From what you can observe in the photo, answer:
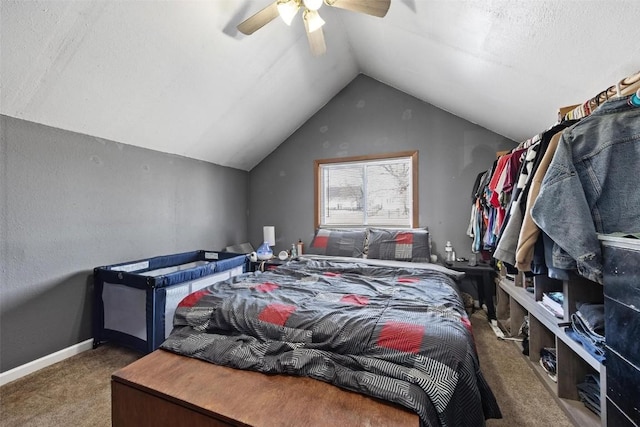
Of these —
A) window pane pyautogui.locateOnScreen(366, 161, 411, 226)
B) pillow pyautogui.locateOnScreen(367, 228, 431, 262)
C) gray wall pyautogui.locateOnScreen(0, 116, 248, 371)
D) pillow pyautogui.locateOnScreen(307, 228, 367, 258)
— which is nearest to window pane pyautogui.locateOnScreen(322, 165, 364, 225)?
window pane pyautogui.locateOnScreen(366, 161, 411, 226)

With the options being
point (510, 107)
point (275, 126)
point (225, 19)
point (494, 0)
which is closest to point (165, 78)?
point (225, 19)

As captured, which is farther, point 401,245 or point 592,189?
point 401,245

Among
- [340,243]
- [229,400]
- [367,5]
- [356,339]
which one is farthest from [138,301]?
[367,5]

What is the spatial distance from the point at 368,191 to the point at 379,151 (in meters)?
0.54

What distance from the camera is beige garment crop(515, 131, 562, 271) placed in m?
1.18

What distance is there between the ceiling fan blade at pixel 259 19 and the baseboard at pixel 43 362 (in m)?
2.74

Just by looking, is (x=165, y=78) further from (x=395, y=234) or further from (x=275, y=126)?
(x=395, y=234)

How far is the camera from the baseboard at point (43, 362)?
174cm

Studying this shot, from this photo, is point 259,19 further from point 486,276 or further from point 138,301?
point 486,276

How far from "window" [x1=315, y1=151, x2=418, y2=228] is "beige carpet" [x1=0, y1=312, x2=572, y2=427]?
1.75 meters

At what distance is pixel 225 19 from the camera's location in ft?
6.45

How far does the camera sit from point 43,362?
1917 mm

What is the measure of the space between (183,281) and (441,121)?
325cm

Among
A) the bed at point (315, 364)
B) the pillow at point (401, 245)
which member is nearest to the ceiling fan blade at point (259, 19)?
the bed at point (315, 364)
